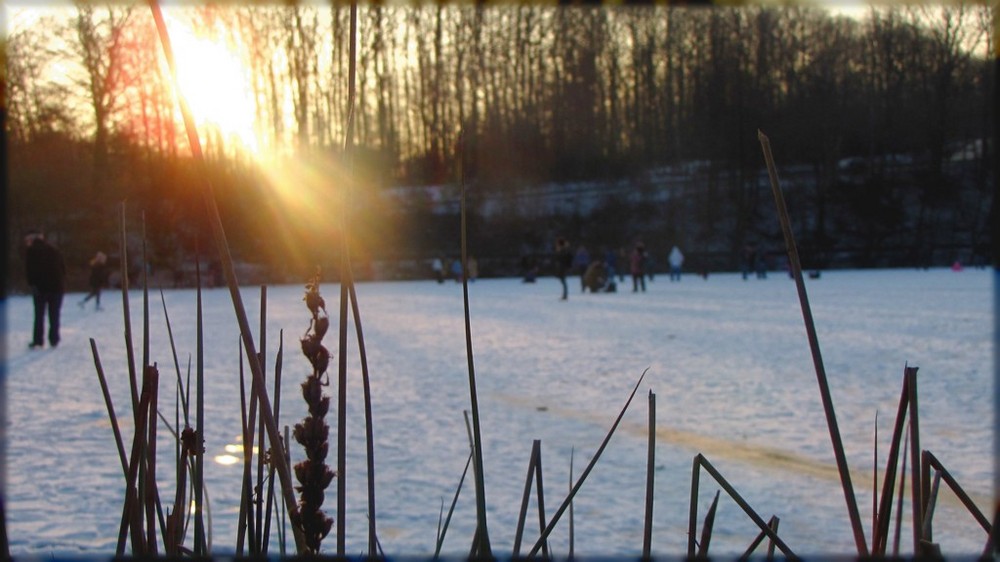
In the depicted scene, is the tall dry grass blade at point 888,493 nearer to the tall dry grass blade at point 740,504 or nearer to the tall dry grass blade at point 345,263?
the tall dry grass blade at point 740,504

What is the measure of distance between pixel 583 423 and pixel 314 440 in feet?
17.0

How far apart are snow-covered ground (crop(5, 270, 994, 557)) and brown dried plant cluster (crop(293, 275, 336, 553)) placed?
2.35 m

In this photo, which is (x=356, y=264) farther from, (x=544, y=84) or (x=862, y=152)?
(x=862, y=152)

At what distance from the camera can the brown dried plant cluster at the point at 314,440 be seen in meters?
0.46

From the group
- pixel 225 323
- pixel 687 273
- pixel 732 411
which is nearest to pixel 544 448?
pixel 732 411

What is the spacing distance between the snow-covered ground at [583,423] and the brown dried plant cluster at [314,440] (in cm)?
235

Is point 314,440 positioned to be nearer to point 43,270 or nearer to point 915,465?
point 915,465

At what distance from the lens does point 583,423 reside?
5566mm

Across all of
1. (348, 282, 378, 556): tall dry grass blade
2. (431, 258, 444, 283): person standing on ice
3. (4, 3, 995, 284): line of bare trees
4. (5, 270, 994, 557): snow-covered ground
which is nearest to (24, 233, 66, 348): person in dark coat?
(5, 270, 994, 557): snow-covered ground

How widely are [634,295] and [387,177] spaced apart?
23.8m

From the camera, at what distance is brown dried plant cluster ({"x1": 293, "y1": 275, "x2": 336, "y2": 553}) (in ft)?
1.51

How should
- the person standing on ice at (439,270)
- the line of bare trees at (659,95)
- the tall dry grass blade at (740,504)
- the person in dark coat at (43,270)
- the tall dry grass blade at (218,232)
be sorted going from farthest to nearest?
the line of bare trees at (659,95)
the person standing on ice at (439,270)
the person in dark coat at (43,270)
the tall dry grass blade at (740,504)
the tall dry grass blade at (218,232)

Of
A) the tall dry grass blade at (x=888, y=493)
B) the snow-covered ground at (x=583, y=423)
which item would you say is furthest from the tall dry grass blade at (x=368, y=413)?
the snow-covered ground at (x=583, y=423)

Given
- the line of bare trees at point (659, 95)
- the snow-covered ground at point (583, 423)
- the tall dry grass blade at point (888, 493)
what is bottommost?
the snow-covered ground at point (583, 423)
